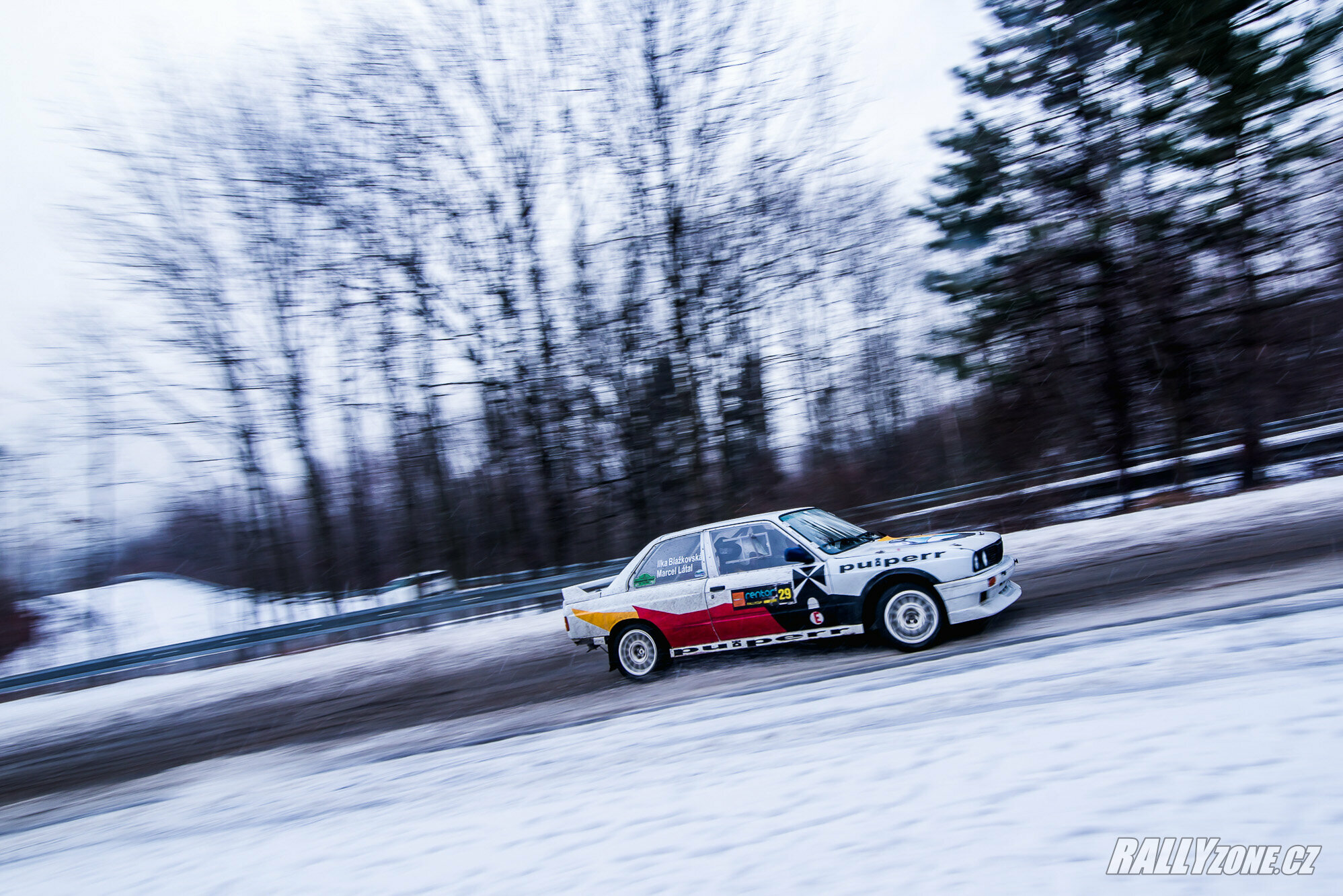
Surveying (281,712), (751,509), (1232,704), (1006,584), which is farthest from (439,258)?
(1232,704)

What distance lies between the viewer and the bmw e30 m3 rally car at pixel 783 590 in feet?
20.9

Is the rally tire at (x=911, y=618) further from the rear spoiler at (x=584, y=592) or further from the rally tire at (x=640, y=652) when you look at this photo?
the rear spoiler at (x=584, y=592)

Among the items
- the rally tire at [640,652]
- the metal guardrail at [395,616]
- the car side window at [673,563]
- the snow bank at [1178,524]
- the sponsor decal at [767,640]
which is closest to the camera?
the sponsor decal at [767,640]

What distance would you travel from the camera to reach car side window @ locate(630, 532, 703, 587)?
24.1ft

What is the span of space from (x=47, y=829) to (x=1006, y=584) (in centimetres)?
861

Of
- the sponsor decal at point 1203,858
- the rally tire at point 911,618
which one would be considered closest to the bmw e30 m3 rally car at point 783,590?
the rally tire at point 911,618

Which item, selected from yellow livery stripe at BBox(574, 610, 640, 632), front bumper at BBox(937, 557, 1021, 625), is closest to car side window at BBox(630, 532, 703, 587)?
yellow livery stripe at BBox(574, 610, 640, 632)

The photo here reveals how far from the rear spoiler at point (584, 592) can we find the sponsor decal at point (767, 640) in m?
1.08

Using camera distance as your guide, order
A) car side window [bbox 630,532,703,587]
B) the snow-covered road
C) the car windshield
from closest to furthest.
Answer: the snow-covered road < the car windshield < car side window [bbox 630,532,703,587]

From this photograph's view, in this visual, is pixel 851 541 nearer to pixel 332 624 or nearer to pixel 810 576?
pixel 810 576

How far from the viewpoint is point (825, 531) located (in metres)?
7.25

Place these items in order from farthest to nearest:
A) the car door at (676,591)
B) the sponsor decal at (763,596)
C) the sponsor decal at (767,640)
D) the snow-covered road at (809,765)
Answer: the car door at (676,591)
the sponsor decal at (763,596)
the sponsor decal at (767,640)
the snow-covered road at (809,765)

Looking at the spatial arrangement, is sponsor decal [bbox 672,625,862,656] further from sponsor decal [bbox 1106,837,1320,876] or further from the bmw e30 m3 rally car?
sponsor decal [bbox 1106,837,1320,876]

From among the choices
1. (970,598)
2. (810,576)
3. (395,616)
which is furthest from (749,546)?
(395,616)
